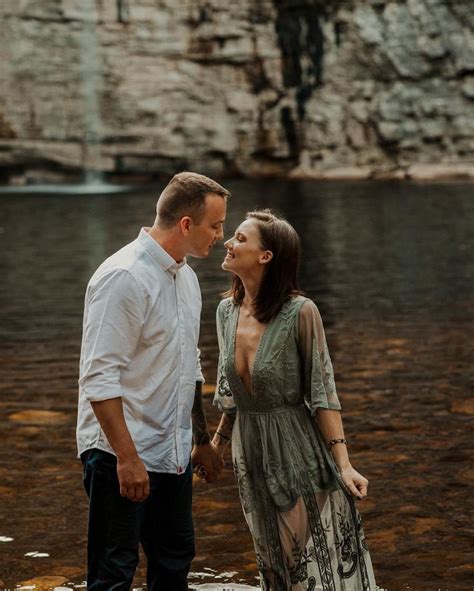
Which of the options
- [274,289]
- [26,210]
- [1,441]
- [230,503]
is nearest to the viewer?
[274,289]

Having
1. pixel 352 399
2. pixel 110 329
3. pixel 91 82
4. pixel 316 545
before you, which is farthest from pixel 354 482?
pixel 91 82

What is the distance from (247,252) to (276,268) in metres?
0.14

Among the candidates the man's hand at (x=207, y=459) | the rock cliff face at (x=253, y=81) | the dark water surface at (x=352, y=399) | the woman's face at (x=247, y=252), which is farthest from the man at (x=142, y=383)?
the rock cliff face at (x=253, y=81)

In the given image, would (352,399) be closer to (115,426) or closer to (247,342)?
(247,342)

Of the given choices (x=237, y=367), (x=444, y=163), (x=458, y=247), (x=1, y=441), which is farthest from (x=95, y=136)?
(x=237, y=367)

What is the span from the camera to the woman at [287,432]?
4.47 m

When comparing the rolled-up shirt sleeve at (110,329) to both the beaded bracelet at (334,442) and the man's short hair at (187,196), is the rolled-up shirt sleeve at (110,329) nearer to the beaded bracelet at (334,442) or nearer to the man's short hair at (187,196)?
the man's short hair at (187,196)

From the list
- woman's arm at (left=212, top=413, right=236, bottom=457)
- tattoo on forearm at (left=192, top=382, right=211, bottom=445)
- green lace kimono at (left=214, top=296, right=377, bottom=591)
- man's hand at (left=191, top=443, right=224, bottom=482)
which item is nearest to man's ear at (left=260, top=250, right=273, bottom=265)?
green lace kimono at (left=214, top=296, right=377, bottom=591)

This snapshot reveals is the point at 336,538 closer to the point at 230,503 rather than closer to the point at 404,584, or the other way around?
the point at 404,584

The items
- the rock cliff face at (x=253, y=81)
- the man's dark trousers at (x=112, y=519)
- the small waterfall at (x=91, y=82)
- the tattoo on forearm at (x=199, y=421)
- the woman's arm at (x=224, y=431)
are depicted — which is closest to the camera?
the man's dark trousers at (x=112, y=519)

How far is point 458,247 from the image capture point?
24.1 metres

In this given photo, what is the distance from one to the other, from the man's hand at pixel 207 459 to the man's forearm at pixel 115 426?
0.81 meters

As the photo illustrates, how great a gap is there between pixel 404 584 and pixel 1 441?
4089 millimetres

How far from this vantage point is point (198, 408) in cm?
473
